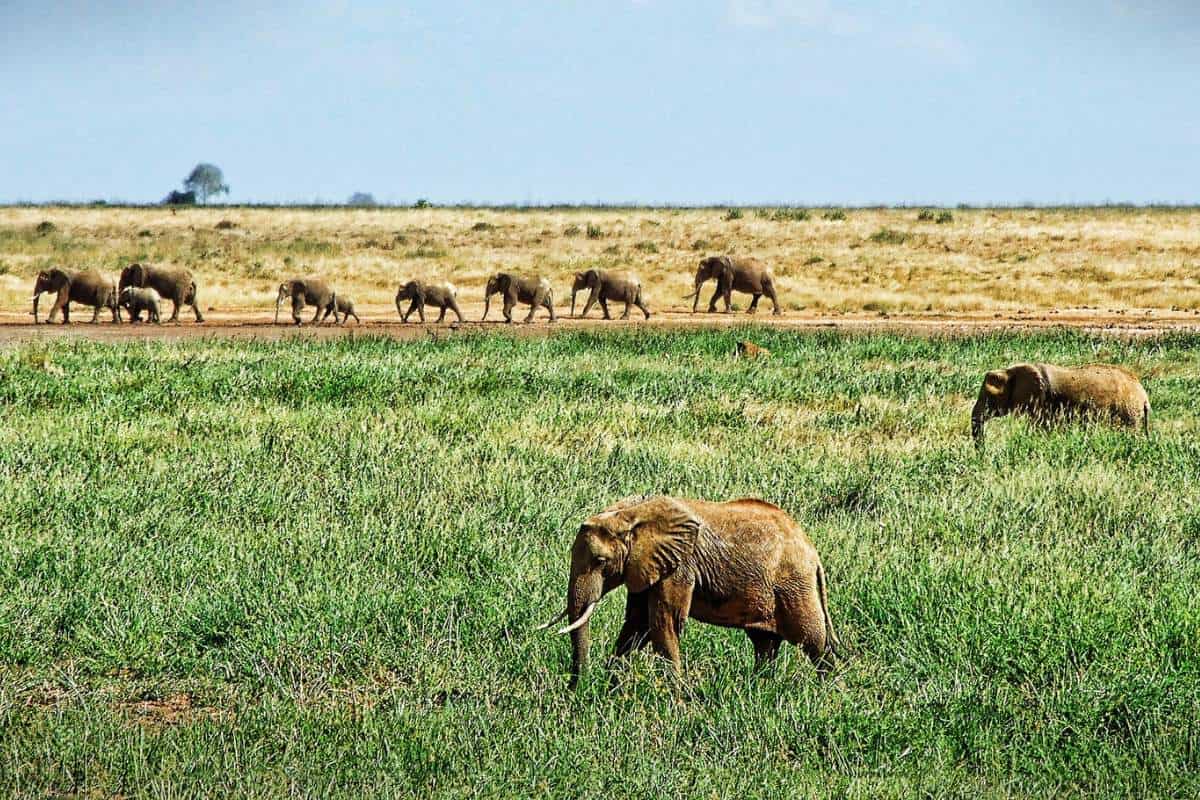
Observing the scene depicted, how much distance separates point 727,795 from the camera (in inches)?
204

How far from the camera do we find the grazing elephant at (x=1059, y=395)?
45.9 feet

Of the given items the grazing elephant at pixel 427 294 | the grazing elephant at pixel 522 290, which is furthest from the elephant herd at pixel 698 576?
the grazing elephant at pixel 522 290

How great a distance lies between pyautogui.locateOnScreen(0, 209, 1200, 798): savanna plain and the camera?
561 cm

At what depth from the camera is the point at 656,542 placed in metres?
5.72

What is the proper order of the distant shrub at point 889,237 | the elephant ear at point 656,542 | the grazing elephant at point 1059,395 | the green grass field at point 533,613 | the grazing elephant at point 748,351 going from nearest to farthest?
the green grass field at point 533,613 → the elephant ear at point 656,542 → the grazing elephant at point 1059,395 → the grazing elephant at point 748,351 → the distant shrub at point 889,237

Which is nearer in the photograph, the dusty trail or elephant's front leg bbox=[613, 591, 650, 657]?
elephant's front leg bbox=[613, 591, 650, 657]

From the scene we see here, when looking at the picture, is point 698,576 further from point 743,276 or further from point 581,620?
point 743,276

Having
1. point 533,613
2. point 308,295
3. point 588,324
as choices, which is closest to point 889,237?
point 588,324

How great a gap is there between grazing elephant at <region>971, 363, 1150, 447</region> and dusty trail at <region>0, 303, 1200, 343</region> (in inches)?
534

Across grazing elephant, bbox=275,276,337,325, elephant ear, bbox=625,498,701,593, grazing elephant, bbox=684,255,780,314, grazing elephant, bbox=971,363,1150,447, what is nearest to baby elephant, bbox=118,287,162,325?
grazing elephant, bbox=275,276,337,325

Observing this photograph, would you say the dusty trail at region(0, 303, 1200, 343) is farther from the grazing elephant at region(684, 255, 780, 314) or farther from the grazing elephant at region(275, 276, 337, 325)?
the grazing elephant at region(684, 255, 780, 314)

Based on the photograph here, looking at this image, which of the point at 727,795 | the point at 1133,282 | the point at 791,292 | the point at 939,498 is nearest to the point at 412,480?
the point at 939,498

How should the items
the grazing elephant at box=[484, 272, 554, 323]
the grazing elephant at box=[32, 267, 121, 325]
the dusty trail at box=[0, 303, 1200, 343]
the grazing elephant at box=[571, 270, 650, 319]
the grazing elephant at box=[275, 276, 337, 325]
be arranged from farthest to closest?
the grazing elephant at box=[571, 270, 650, 319]
the grazing elephant at box=[484, 272, 554, 323]
the grazing elephant at box=[275, 276, 337, 325]
the grazing elephant at box=[32, 267, 121, 325]
the dusty trail at box=[0, 303, 1200, 343]

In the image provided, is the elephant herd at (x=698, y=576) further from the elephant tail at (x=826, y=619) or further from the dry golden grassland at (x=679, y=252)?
the dry golden grassland at (x=679, y=252)
